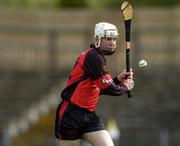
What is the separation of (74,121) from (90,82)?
1.65ft

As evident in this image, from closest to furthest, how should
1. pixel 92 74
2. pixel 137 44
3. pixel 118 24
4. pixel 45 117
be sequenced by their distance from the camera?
pixel 92 74
pixel 45 117
pixel 137 44
pixel 118 24

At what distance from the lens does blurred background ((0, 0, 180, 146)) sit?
22.4 m

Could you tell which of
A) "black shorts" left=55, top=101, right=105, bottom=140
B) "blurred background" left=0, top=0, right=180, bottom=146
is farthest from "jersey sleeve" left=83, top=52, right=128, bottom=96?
"blurred background" left=0, top=0, right=180, bottom=146

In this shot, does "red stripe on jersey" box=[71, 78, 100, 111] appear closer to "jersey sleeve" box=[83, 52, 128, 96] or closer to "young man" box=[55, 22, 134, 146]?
"young man" box=[55, 22, 134, 146]

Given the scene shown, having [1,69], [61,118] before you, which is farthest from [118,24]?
[61,118]

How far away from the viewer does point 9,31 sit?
1084 inches

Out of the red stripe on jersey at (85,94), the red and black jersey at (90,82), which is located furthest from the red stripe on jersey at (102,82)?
the red stripe on jersey at (85,94)

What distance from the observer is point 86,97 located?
11.4 metres

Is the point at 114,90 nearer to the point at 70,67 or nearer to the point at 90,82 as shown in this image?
the point at 90,82

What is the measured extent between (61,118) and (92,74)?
0.67 meters

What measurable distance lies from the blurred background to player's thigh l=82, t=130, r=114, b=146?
7.96m

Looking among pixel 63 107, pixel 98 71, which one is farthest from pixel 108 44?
pixel 63 107

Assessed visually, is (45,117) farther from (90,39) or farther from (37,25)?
(37,25)

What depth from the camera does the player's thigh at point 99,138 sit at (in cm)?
1129
